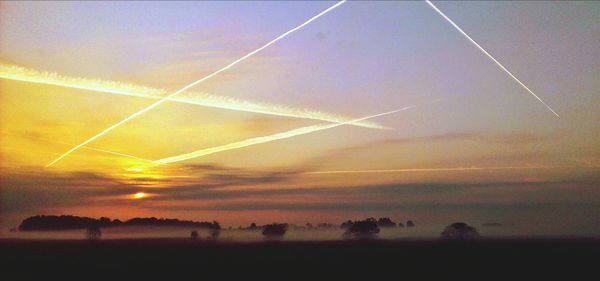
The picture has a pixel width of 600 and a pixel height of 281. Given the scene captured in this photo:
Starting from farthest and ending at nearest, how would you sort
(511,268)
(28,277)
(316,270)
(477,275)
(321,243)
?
(321,243), (511,268), (316,270), (477,275), (28,277)

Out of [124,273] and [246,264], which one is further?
[246,264]

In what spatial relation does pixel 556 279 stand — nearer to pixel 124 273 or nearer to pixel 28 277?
pixel 124 273

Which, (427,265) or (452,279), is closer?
(452,279)

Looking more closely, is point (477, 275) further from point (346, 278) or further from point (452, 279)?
point (346, 278)

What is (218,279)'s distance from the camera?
13.6 meters

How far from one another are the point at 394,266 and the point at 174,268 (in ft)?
21.0

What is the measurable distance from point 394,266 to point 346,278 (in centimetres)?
347

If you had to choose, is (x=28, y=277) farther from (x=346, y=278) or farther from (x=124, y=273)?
(x=346, y=278)

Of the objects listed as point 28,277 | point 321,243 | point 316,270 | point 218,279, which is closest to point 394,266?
point 316,270

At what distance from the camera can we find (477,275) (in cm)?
1446

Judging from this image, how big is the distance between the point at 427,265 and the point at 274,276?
18.0ft

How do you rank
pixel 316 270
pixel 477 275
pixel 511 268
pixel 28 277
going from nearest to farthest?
pixel 28 277, pixel 477 275, pixel 316 270, pixel 511 268

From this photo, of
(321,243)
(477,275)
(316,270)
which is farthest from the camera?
(321,243)

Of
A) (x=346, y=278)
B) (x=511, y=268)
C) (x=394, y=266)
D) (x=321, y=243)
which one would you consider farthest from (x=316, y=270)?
(x=321, y=243)
